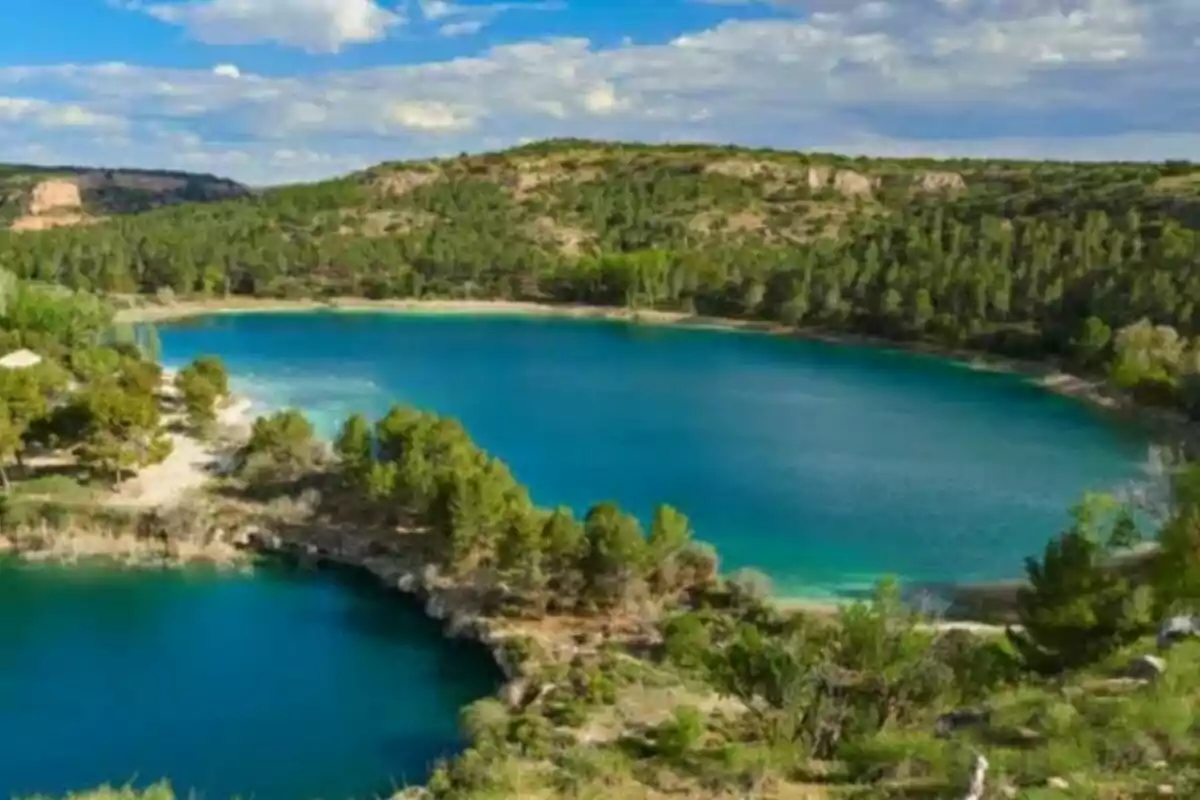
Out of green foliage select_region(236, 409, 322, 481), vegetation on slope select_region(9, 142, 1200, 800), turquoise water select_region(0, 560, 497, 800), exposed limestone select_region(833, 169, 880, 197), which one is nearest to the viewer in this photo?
vegetation on slope select_region(9, 142, 1200, 800)

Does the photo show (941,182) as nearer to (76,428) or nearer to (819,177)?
(819,177)

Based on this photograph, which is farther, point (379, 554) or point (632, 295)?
point (632, 295)

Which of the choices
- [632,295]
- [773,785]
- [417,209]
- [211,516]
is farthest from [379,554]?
[417,209]

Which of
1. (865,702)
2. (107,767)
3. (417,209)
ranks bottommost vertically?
(107,767)

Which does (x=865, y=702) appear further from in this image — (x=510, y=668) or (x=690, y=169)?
(x=690, y=169)

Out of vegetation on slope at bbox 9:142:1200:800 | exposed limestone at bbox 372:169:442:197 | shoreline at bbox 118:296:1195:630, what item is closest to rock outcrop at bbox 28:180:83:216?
exposed limestone at bbox 372:169:442:197

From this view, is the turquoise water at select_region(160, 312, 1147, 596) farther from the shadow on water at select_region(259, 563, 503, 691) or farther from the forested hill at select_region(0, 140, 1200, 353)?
the shadow on water at select_region(259, 563, 503, 691)
